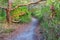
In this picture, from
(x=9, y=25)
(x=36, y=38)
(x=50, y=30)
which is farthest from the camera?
(x=9, y=25)

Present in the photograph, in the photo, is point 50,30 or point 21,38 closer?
point 50,30

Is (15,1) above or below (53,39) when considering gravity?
above

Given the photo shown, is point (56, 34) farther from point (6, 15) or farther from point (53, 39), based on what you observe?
point (6, 15)

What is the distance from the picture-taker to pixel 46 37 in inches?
325

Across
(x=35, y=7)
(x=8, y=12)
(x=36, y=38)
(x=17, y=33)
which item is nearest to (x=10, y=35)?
(x=17, y=33)

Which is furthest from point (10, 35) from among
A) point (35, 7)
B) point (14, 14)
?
point (35, 7)

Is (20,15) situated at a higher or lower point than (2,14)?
lower

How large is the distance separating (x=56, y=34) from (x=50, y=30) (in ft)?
2.09

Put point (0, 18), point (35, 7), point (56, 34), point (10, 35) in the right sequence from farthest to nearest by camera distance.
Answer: point (35, 7)
point (0, 18)
point (10, 35)
point (56, 34)

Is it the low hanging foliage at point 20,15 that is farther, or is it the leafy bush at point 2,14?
the low hanging foliage at point 20,15

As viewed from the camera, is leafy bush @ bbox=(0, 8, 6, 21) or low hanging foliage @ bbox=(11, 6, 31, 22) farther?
low hanging foliage @ bbox=(11, 6, 31, 22)

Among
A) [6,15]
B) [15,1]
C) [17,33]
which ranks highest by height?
[15,1]

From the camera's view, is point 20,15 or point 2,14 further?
point 20,15

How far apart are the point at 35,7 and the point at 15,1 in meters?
5.31
